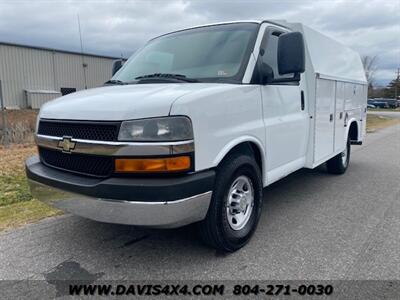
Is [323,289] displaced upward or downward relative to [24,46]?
downward

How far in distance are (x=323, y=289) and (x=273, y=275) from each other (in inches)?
15.8

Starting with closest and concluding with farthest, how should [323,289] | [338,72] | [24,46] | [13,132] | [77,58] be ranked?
[323,289] → [338,72] → [13,132] → [24,46] → [77,58]

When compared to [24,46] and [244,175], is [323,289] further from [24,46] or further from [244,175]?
[24,46]

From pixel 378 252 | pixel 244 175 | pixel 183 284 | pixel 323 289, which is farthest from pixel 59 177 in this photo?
pixel 378 252

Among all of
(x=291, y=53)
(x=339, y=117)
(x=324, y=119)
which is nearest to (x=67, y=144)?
(x=291, y=53)

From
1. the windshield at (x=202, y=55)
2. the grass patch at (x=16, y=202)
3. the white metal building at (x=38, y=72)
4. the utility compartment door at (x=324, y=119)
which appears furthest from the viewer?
the white metal building at (x=38, y=72)

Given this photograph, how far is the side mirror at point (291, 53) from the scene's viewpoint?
11.6 feet

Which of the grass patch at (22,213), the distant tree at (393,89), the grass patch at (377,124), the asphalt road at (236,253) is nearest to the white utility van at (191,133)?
the asphalt road at (236,253)

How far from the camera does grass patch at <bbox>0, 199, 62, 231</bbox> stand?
13.8 feet

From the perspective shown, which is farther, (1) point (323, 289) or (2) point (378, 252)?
(2) point (378, 252)

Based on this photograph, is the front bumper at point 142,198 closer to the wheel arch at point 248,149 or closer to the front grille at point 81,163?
the front grille at point 81,163

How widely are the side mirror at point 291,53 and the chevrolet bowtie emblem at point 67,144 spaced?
6.89 feet

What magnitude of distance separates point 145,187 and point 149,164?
173 mm

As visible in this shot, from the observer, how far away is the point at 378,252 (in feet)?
11.2
